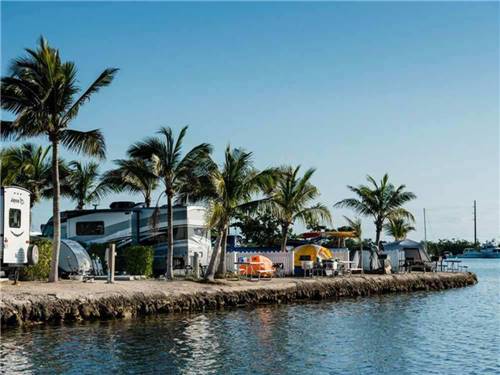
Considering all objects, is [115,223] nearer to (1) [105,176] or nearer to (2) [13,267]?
(1) [105,176]

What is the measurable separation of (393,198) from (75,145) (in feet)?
92.9

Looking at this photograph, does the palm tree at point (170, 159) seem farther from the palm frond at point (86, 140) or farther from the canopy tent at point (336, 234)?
the canopy tent at point (336, 234)

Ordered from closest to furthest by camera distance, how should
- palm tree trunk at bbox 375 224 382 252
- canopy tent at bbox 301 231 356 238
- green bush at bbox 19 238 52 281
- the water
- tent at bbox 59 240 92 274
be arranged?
the water < green bush at bbox 19 238 52 281 < tent at bbox 59 240 92 274 < canopy tent at bbox 301 231 356 238 < palm tree trunk at bbox 375 224 382 252

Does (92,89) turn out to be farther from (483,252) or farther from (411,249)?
(483,252)

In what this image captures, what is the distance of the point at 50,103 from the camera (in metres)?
26.2

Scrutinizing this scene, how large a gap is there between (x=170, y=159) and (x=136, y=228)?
21.0ft

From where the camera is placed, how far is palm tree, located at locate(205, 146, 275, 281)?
105 feet

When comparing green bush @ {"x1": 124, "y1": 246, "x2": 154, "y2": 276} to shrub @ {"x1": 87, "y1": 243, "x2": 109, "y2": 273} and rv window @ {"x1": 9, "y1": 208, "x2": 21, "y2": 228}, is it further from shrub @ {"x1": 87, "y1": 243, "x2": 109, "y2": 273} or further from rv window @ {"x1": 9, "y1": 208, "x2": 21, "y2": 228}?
rv window @ {"x1": 9, "y1": 208, "x2": 21, "y2": 228}

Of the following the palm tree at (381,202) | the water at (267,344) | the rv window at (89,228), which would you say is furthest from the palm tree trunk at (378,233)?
the rv window at (89,228)

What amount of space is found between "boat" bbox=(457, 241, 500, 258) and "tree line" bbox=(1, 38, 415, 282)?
132 meters

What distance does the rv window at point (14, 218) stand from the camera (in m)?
24.8

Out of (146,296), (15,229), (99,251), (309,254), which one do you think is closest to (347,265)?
(309,254)

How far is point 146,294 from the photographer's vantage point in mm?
25875

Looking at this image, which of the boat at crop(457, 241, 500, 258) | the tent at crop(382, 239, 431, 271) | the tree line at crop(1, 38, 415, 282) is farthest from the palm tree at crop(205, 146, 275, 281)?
the boat at crop(457, 241, 500, 258)
